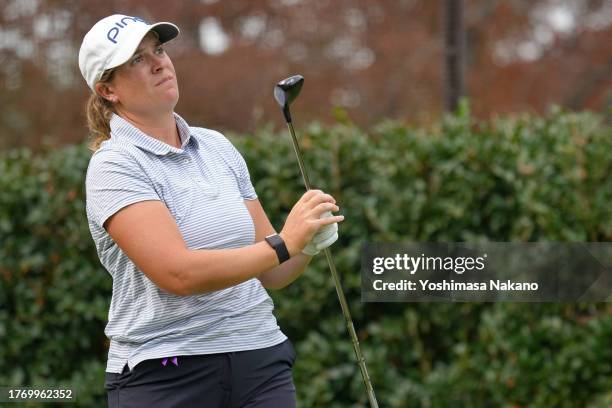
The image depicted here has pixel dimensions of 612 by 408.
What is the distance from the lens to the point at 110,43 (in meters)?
2.54

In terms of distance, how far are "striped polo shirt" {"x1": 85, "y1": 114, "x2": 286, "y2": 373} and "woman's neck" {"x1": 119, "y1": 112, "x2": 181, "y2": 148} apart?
0.10ft

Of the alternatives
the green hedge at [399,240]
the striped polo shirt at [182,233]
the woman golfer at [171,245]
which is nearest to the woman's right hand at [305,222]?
the woman golfer at [171,245]

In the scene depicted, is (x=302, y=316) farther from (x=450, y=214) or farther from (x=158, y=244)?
(x=158, y=244)

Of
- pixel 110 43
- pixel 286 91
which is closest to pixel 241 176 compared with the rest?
pixel 286 91

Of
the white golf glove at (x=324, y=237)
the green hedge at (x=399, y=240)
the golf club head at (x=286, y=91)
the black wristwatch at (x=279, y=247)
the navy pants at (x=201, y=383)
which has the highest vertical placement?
the golf club head at (x=286, y=91)

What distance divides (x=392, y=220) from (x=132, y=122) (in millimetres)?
2234

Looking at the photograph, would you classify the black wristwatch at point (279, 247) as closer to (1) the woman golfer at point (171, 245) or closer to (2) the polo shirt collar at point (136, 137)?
(1) the woman golfer at point (171, 245)

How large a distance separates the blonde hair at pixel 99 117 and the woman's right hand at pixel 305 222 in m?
0.59

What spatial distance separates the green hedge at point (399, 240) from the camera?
4547 mm

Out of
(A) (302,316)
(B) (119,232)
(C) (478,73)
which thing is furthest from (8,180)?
(C) (478,73)

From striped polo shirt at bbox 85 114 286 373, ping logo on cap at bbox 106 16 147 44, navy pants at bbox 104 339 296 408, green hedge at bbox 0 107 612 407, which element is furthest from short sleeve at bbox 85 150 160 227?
green hedge at bbox 0 107 612 407

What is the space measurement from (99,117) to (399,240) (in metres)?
2.15

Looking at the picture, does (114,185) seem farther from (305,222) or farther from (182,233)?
(305,222)

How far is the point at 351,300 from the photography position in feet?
15.8
